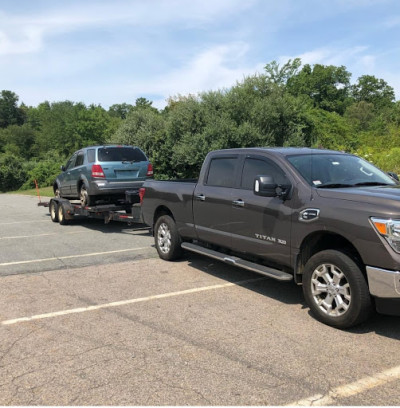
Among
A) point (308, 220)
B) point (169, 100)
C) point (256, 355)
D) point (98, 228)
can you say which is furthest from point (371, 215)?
point (169, 100)

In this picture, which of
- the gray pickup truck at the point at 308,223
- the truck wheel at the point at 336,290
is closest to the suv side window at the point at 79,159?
the gray pickup truck at the point at 308,223

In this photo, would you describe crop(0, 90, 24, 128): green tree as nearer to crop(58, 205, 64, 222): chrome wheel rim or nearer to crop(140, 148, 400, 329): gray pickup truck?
crop(58, 205, 64, 222): chrome wheel rim

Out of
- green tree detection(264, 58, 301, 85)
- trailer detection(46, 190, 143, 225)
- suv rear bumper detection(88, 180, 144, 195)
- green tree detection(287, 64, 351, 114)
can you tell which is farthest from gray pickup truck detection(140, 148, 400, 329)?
green tree detection(287, 64, 351, 114)

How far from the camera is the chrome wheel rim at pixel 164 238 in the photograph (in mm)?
7500

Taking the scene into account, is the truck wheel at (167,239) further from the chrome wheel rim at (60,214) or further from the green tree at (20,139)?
the green tree at (20,139)

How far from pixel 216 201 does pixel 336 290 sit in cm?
231

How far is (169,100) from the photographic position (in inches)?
1698

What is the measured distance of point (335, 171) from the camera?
532cm

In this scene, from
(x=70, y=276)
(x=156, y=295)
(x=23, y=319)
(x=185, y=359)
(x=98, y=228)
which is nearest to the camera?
(x=185, y=359)

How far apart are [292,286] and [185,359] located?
270 cm

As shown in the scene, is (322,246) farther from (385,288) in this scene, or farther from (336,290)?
(385,288)

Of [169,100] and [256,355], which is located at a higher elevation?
[169,100]

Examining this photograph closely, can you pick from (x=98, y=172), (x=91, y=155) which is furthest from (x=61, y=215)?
(x=98, y=172)

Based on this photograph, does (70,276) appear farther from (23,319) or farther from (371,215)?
(371,215)
